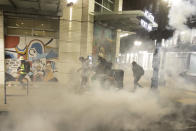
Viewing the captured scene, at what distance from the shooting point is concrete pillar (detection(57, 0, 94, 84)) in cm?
755

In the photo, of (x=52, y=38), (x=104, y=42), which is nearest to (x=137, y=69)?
(x=104, y=42)

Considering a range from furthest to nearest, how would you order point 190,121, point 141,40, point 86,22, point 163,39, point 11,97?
point 141,40 → point 86,22 → point 163,39 → point 11,97 → point 190,121

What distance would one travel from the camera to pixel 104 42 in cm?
905

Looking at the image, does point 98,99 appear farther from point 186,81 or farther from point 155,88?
point 186,81

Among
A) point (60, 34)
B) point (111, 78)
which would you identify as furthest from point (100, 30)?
point (111, 78)

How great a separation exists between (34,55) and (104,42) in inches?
160

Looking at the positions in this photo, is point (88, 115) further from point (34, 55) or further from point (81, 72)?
point (34, 55)

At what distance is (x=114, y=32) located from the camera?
9.89 meters

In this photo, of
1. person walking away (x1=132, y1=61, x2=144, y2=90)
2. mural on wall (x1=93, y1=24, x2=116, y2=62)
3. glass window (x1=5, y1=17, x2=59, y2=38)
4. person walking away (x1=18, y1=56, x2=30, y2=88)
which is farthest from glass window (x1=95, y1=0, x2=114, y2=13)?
Result: person walking away (x1=18, y1=56, x2=30, y2=88)

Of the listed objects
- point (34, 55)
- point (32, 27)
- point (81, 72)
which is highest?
point (32, 27)

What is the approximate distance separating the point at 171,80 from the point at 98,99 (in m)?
7.01

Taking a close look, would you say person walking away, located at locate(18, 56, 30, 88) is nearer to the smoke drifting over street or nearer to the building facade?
the building facade

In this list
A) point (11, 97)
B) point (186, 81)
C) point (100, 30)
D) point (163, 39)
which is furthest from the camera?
point (186, 81)

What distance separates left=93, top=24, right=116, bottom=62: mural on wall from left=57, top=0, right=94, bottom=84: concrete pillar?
2.41 ft
